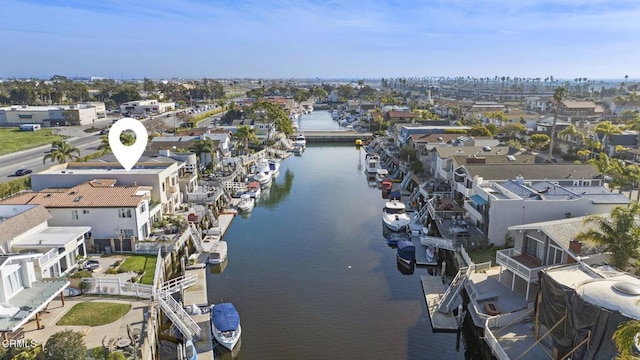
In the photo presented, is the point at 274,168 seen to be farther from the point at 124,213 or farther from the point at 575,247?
the point at 575,247

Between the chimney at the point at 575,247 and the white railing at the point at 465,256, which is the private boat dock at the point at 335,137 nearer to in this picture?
the white railing at the point at 465,256

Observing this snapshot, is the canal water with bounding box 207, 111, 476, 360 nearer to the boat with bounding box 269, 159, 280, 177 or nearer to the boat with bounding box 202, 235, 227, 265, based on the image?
the boat with bounding box 202, 235, 227, 265

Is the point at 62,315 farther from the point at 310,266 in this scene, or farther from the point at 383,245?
the point at 383,245

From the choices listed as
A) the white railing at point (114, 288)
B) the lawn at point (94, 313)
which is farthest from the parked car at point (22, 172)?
the lawn at point (94, 313)

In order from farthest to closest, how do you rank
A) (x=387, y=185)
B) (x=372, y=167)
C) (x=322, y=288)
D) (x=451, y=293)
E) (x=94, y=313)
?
1. (x=372, y=167)
2. (x=387, y=185)
3. (x=322, y=288)
4. (x=451, y=293)
5. (x=94, y=313)

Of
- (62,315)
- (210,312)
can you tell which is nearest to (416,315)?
Answer: (210,312)

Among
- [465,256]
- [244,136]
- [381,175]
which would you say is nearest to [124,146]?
[465,256]
